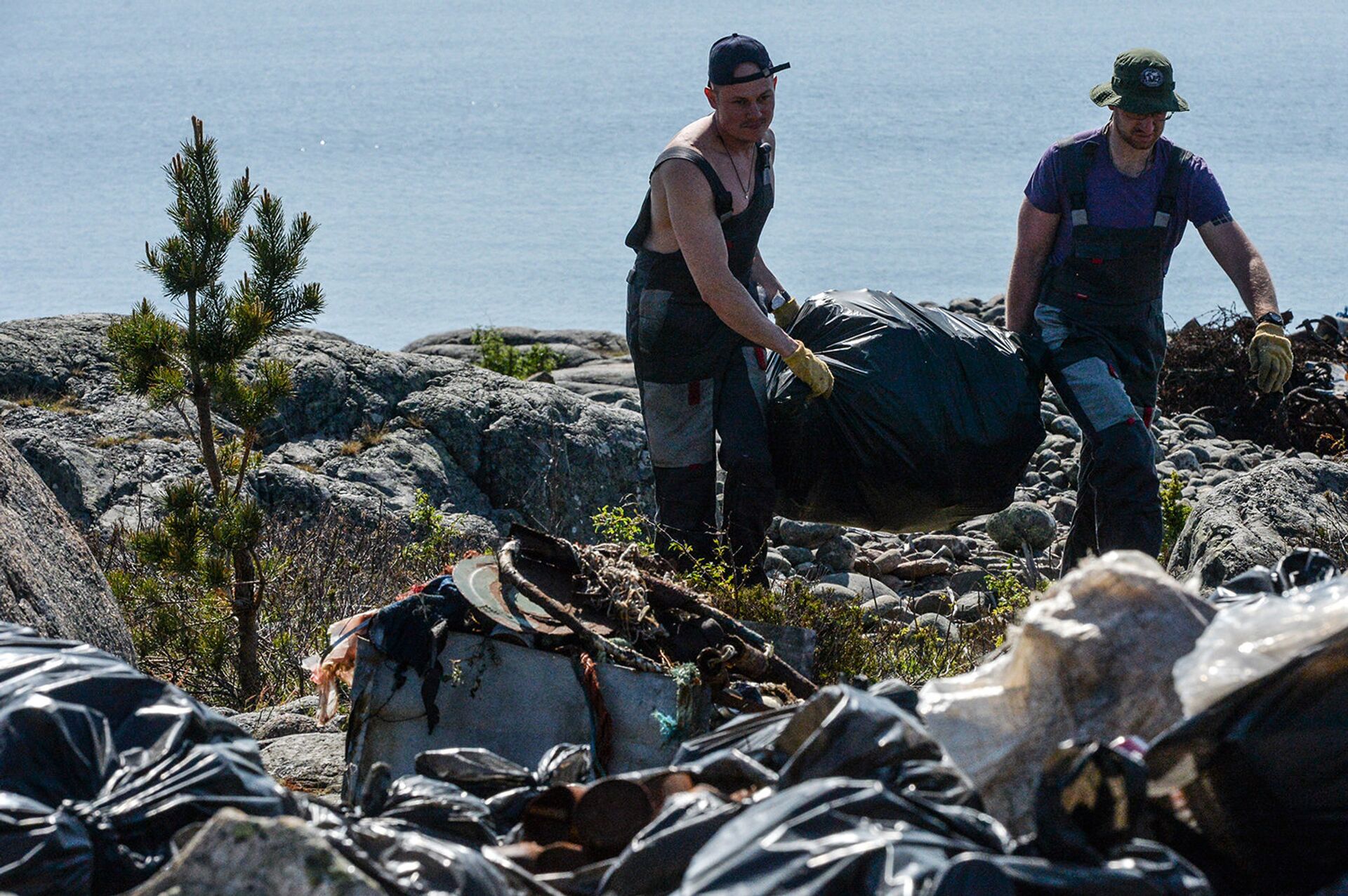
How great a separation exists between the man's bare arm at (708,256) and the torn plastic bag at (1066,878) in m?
3.03

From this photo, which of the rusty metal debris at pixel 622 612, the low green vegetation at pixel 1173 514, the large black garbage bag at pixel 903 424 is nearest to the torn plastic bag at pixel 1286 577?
the rusty metal debris at pixel 622 612

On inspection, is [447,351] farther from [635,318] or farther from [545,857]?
[545,857]

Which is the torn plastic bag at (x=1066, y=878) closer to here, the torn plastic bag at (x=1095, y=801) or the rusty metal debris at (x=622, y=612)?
the torn plastic bag at (x=1095, y=801)

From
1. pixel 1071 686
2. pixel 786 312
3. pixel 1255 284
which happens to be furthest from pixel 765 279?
pixel 1071 686

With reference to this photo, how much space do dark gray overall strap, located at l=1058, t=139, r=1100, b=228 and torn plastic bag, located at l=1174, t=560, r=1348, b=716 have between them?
9.86 feet

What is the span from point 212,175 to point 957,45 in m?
27.6

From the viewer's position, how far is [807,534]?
8.09 m

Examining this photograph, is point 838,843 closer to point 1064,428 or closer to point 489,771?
point 489,771

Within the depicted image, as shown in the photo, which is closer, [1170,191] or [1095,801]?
[1095,801]

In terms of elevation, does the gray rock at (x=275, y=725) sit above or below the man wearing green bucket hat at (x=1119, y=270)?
below

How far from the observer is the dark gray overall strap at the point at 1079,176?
5.18 meters

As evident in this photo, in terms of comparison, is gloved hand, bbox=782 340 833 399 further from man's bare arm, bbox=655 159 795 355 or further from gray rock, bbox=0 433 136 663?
gray rock, bbox=0 433 136 663

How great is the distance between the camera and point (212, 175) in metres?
5.28

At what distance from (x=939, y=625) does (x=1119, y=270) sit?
1731 mm
